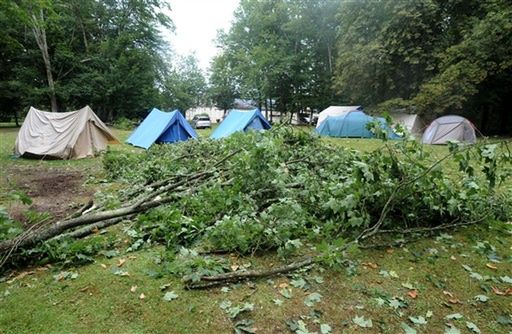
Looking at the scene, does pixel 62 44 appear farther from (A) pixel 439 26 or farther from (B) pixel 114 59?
(A) pixel 439 26

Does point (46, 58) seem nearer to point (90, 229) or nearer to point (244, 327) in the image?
point (90, 229)

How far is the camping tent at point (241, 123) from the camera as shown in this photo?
459 inches

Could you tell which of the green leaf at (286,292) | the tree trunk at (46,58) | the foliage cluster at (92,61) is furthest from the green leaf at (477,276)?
the tree trunk at (46,58)

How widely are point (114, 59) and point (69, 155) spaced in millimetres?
14721

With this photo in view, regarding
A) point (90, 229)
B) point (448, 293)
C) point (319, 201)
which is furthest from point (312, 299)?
point (90, 229)

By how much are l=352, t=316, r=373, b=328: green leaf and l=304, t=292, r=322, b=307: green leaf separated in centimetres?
29

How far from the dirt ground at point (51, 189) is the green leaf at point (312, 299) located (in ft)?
10.6

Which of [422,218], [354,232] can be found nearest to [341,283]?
[354,232]

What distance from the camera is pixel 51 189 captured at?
5875 mm

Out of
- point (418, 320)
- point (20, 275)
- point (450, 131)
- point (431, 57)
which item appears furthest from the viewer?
point (431, 57)

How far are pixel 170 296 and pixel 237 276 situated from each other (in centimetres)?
54

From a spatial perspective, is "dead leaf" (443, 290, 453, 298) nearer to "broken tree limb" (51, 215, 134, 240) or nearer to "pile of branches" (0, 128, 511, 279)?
"pile of branches" (0, 128, 511, 279)

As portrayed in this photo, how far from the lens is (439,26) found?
15445mm

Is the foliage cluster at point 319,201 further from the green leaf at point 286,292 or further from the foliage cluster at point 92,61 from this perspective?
the foliage cluster at point 92,61
